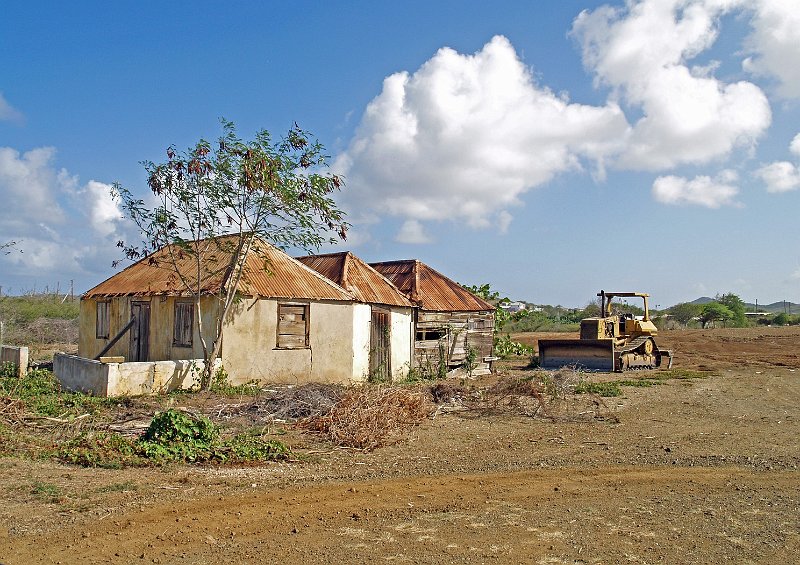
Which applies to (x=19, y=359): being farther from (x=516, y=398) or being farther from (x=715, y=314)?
(x=715, y=314)

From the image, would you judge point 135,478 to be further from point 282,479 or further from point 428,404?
point 428,404

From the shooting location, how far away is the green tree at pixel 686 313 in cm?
6184

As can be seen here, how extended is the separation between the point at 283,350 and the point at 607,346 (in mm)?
11301

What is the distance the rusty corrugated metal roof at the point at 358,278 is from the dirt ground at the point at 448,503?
815 cm

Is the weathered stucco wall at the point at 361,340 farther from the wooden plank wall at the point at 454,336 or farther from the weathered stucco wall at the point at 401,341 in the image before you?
the wooden plank wall at the point at 454,336

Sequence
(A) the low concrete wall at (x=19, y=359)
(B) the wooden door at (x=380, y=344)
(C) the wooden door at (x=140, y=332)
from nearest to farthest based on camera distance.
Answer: (A) the low concrete wall at (x=19, y=359), (C) the wooden door at (x=140, y=332), (B) the wooden door at (x=380, y=344)

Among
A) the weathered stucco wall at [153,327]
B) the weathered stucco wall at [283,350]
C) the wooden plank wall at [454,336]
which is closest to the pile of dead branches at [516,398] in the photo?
the weathered stucco wall at [283,350]

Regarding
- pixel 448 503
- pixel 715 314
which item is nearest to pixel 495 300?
pixel 448 503

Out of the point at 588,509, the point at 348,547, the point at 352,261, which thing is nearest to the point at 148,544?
the point at 348,547

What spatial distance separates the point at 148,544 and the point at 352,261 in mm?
15748

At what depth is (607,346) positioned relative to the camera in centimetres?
2252

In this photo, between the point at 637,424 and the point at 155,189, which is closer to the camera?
the point at 637,424

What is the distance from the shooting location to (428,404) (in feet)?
45.0

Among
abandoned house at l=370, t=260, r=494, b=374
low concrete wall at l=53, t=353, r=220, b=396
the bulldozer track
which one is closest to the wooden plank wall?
abandoned house at l=370, t=260, r=494, b=374
